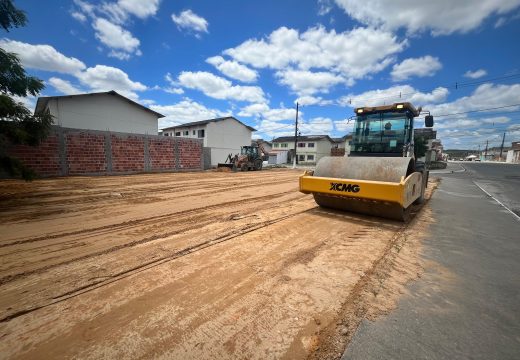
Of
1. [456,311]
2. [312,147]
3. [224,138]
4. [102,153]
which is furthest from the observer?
[312,147]

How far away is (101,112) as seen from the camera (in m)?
24.1

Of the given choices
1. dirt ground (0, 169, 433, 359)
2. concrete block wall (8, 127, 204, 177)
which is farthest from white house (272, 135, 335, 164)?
dirt ground (0, 169, 433, 359)

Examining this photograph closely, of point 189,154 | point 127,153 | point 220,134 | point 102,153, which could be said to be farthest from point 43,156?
point 220,134

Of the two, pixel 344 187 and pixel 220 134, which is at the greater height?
pixel 220 134

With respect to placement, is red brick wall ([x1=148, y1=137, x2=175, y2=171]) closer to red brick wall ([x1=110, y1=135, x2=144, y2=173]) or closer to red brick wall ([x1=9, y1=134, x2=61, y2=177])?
red brick wall ([x1=110, y1=135, x2=144, y2=173])

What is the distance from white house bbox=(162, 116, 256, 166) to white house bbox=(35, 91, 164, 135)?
692 cm

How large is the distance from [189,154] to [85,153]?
8.46 m

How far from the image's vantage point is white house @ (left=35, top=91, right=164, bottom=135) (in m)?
21.8

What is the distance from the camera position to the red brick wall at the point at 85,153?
15.4m

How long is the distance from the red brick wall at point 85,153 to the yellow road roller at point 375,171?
1569 centimetres

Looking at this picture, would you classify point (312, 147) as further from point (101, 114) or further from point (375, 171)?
point (375, 171)

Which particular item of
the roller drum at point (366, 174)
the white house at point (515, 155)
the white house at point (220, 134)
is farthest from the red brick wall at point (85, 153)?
the white house at point (515, 155)

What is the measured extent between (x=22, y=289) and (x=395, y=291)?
4.29 meters

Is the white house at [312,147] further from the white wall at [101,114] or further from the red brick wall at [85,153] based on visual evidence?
the red brick wall at [85,153]
